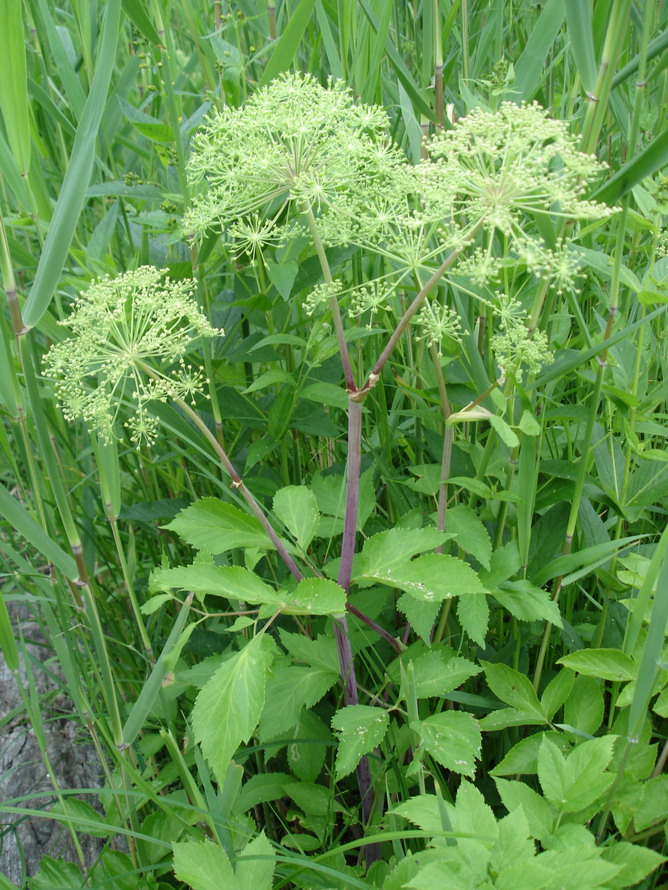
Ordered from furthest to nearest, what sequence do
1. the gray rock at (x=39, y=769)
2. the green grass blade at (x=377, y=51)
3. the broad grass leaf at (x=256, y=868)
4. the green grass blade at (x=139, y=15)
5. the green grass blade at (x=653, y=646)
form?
the gray rock at (x=39, y=769), the green grass blade at (x=139, y=15), the green grass blade at (x=377, y=51), the broad grass leaf at (x=256, y=868), the green grass blade at (x=653, y=646)

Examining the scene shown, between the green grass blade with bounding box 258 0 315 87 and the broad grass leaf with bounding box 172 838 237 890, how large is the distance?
1339 mm

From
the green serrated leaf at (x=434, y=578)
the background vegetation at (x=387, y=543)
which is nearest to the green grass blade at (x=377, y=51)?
the background vegetation at (x=387, y=543)

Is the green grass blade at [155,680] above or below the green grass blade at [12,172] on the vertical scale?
below

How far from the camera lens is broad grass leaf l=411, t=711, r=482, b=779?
1187mm

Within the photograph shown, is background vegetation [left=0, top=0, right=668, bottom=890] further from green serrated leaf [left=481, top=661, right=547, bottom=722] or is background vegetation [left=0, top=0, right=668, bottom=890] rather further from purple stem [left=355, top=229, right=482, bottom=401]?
purple stem [left=355, top=229, right=482, bottom=401]

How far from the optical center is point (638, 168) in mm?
1020

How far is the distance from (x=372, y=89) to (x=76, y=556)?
110 cm

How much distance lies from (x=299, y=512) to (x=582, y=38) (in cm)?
88

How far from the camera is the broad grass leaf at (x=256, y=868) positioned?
3.54 ft

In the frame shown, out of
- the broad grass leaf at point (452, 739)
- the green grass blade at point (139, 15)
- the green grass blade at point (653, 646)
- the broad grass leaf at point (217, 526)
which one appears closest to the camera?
the green grass blade at point (653, 646)

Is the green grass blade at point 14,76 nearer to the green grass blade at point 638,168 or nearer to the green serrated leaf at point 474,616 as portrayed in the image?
the green grass blade at point 638,168

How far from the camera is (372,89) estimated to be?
155 cm

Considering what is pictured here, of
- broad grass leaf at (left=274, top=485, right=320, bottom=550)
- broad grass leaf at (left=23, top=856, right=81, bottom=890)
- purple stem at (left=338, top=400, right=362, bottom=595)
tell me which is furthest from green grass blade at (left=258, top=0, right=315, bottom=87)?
broad grass leaf at (left=23, top=856, right=81, bottom=890)

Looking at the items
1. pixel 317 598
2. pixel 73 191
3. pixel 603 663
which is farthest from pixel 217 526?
pixel 603 663
